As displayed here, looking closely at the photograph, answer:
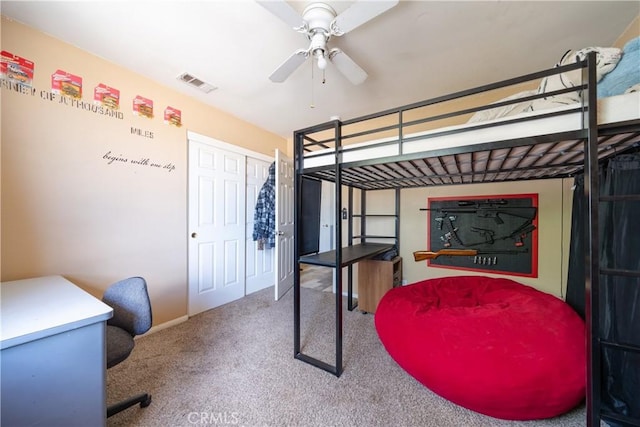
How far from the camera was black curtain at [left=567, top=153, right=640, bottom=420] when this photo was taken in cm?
116

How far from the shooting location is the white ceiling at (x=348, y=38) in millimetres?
1582

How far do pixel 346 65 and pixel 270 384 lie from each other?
2.41m

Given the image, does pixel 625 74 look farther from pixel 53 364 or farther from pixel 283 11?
pixel 53 364

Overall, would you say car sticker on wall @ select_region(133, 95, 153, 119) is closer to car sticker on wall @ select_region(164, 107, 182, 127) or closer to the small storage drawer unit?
car sticker on wall @ select_region(164, 107, 182, 127)

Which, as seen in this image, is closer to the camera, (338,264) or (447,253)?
(338,264)

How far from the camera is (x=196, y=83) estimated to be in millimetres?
2453

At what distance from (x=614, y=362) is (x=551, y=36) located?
89.3 inches

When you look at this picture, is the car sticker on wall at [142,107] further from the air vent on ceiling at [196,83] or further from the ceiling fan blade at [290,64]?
the ceiling fan blade at [290,64]

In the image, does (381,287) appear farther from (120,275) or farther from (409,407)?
(120,275)

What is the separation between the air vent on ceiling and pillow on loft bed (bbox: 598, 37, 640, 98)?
3.04 metres

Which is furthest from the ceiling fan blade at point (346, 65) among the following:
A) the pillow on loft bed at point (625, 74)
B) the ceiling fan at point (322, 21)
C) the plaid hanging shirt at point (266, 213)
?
the plaid hanging shirt at point (266, 213)

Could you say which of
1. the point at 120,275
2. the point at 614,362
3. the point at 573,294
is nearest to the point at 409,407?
the point at 614,362

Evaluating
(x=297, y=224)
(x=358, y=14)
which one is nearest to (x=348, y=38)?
(x=358, y=14)

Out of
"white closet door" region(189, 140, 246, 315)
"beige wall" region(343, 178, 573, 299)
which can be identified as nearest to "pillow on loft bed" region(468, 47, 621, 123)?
"beige wall" region(343, 178, 573, 299)
